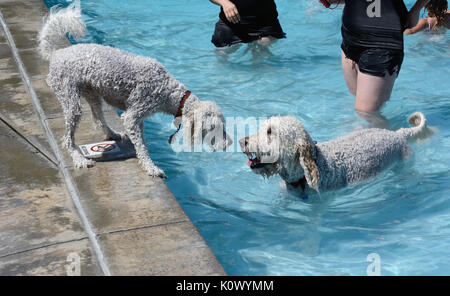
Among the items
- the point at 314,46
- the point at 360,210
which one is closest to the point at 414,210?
the point at 360,210

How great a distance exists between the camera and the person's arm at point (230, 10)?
291 inches

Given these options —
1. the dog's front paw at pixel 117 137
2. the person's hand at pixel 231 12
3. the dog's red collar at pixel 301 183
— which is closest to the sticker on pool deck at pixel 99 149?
the dog's front paw at pixel 117 137

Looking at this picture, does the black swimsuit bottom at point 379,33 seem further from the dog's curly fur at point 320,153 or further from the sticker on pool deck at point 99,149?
the sticker on pool deck at point 99,149

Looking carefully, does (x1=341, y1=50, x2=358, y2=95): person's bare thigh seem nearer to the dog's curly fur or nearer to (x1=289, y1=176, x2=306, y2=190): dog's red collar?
the dog's curly fur

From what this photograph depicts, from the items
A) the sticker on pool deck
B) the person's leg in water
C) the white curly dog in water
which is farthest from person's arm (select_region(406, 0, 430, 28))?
the sticker on pool deck

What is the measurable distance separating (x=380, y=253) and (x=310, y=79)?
4.19 meters

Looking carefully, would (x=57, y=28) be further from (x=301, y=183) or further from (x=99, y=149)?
(x=301, y=183)

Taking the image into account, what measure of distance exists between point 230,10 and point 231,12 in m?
0.03

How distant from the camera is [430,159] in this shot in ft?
18.6

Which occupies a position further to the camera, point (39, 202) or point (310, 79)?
point (310, 79)

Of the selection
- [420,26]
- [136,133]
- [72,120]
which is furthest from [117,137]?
[420,26]

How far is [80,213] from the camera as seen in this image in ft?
12.7
